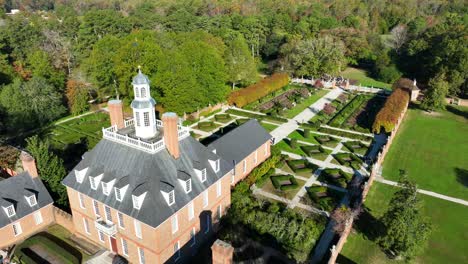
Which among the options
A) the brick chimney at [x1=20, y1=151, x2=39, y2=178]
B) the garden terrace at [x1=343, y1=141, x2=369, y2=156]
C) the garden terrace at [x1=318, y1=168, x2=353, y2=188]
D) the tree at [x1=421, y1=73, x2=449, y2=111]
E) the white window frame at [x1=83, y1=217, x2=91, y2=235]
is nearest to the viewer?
the white window frame at [x1=83, y1=217, x2=91, y2=235]

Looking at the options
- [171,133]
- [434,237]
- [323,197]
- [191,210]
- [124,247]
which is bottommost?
[434,237]

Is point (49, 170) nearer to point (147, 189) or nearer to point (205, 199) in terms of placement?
point (147, 189)

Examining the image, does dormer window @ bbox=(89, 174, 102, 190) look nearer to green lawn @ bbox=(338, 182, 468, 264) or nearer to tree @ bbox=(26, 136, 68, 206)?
tree @ bbox=(26, 136, 68, 206)

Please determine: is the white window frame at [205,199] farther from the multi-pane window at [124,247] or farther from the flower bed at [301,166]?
the flower bed at [301,166]

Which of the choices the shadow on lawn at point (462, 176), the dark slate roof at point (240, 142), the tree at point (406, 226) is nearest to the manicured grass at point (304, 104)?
the dark slate roof at point (240, 142)

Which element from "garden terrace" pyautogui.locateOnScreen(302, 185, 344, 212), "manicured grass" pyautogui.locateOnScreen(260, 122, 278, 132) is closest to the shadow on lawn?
"garden terrace" pyautogui.locateOnScreen(302, 185, 344, 212)

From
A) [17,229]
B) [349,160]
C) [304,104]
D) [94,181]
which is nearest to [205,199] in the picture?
[94,181]

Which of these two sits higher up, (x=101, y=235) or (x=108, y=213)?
(x=108, y=213)
